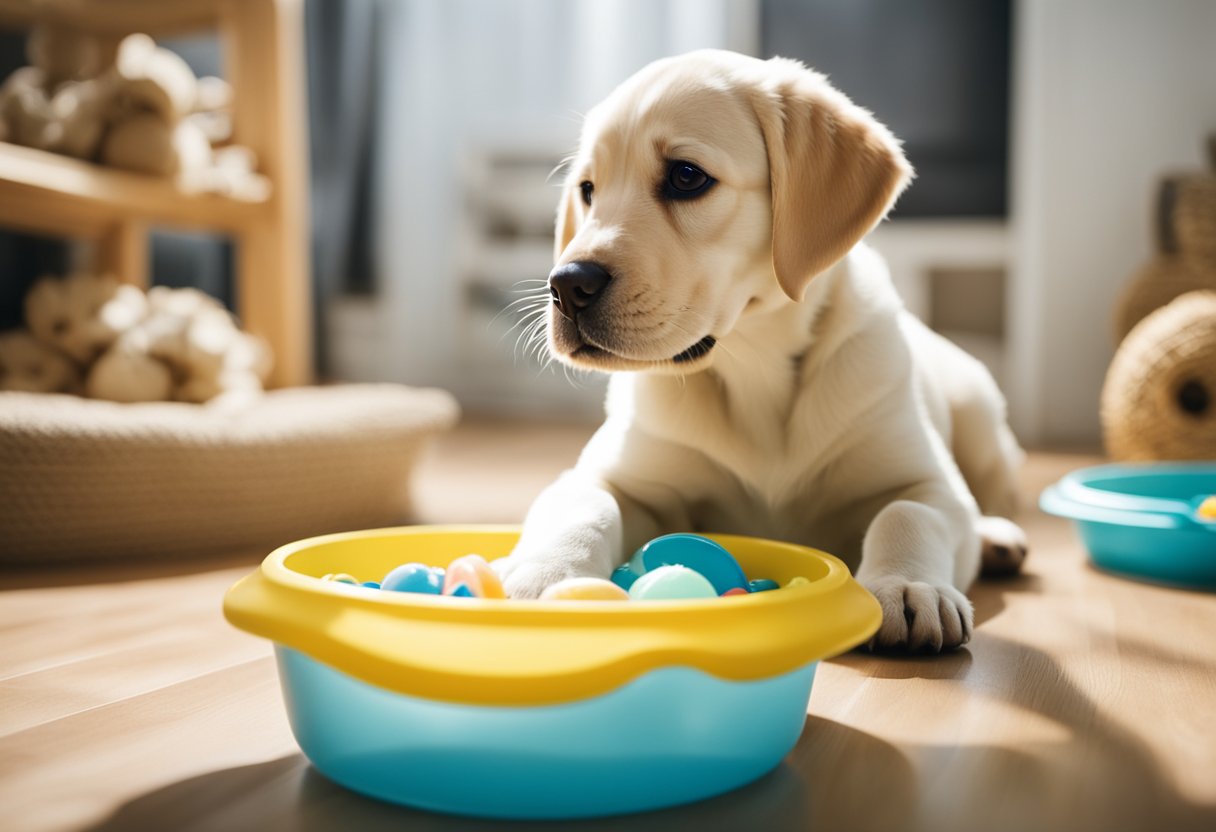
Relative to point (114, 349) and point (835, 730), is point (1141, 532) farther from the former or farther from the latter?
point (114, 349)

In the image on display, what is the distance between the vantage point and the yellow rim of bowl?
2.97 feet

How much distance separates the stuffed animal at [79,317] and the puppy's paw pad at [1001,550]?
7.07 feet

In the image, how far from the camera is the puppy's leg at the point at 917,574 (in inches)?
58.5

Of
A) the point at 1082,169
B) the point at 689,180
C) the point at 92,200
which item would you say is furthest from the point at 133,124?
the point at 1082,169

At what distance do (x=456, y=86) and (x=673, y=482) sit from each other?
15.4 ft

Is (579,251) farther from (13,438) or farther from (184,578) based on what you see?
(13,438)

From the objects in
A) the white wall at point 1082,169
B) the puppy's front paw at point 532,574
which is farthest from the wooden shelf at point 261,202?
Answer: the white wall at point 1082,169

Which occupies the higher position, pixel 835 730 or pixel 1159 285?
pixel 1159 285

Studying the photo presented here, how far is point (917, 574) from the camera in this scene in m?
1.55

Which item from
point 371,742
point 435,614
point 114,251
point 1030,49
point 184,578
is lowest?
point 184,578

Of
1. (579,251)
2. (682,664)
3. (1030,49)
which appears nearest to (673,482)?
(579,251)

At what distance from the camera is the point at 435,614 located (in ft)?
3.14

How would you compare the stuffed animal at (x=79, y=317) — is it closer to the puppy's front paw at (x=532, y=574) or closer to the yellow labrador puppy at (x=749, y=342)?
the yellow labrador puppy at (x=749, y=342)

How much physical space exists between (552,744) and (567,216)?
Answer: 1249 mm
